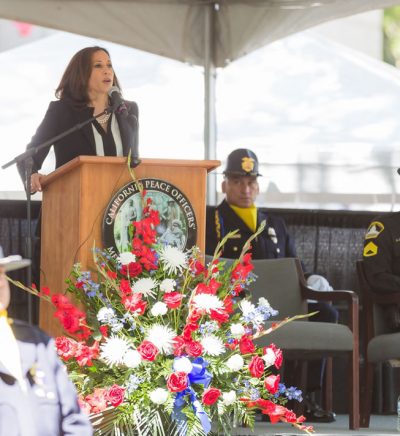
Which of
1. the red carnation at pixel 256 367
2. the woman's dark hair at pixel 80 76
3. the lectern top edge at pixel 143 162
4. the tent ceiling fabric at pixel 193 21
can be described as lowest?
the red carnation at pixel 256 367

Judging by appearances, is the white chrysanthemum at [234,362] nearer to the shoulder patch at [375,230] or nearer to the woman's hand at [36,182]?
the woman's hand at [36,182]

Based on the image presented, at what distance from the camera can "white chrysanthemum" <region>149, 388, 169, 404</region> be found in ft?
14.8

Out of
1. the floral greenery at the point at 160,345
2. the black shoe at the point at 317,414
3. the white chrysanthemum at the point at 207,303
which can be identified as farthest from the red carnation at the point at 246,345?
the black shoe at the point at 317,414

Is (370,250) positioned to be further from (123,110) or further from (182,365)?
(182,365)

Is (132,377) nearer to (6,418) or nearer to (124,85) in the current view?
(6,418)

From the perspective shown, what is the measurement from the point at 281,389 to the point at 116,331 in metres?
0.75

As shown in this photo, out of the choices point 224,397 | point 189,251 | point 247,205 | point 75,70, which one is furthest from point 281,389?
point 247,205

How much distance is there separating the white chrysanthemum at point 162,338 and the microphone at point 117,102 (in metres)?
0.95

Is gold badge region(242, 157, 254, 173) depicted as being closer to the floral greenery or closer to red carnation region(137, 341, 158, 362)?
the floral greenery

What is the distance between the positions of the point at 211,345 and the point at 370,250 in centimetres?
275

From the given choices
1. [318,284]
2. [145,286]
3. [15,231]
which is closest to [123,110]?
[145,286]

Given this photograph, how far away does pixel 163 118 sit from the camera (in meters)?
8.90

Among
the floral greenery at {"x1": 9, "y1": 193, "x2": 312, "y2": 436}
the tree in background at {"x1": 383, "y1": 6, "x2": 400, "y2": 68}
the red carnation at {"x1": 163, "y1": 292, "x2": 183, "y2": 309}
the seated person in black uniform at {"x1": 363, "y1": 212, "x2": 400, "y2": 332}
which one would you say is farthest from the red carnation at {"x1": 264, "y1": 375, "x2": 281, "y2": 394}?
the tree in background at {"x1": 383, "y1": 6, "x2": 400, "y2": 68}

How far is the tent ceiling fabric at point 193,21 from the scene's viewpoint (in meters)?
8.40
